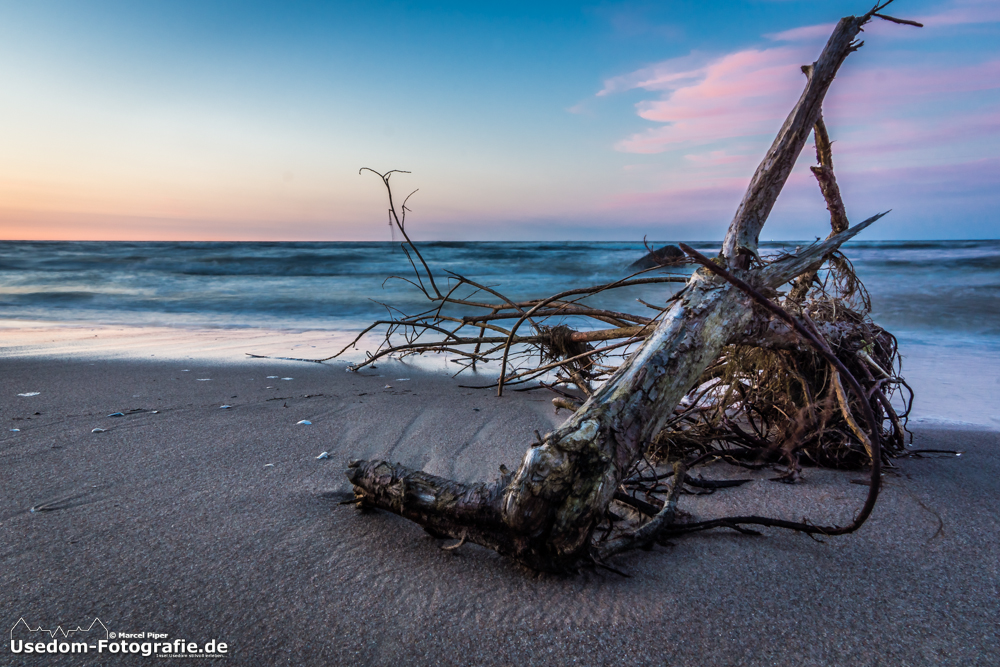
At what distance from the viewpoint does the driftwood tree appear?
1.29 m

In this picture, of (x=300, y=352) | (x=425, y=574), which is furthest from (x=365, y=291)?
(x=425, y=574)

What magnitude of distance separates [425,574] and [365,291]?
11.8 metres

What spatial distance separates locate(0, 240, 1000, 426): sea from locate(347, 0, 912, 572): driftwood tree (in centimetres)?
37

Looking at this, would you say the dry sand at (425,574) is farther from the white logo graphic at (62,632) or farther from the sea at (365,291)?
the sea at (365,291)

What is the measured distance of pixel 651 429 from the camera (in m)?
1.46

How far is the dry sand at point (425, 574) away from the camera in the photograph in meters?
1.16

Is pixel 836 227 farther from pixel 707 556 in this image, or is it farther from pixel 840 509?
pixel 707 556

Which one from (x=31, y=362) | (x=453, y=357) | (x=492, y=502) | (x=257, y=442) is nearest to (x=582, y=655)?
(x=492, y=502)

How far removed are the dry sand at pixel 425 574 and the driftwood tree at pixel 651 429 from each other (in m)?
0.10

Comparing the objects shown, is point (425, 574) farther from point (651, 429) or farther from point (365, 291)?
point (365, 291)

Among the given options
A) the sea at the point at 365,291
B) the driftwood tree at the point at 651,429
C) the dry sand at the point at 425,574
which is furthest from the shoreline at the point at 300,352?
the driftwood tree at the point at 651,429

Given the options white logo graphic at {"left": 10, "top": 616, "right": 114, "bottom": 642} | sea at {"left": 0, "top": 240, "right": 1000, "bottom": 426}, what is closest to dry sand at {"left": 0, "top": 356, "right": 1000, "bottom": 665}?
white logo graphic at {"left": 10, "top": 616, "right": 114, "bottom": 642}

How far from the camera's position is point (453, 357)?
5.02m

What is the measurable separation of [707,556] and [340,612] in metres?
0.94
